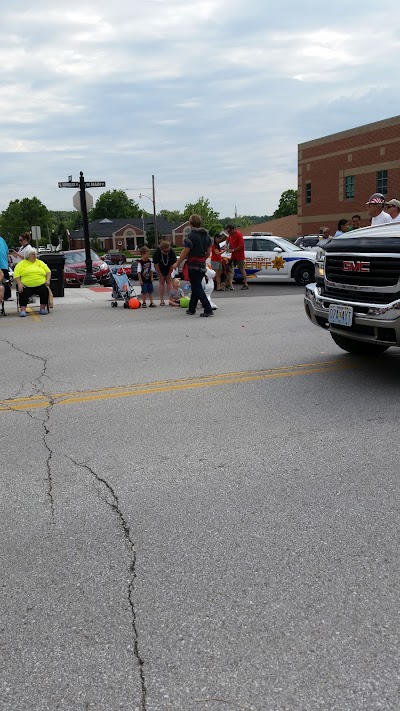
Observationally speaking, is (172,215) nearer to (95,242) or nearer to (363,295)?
(95,242)

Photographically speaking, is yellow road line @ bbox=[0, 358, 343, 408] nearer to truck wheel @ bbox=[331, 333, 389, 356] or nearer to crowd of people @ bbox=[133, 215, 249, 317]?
truck wheel @ bbox=[331, 333, 389, 356]

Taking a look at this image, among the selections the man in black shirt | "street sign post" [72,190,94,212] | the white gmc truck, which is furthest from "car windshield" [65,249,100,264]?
the white gmc truck

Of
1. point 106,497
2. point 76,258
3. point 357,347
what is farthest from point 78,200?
point 106,497

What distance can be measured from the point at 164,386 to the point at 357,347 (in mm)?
2534

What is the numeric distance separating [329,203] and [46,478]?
48199 millimetres

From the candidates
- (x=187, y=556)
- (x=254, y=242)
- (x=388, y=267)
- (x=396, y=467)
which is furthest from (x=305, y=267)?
(x=187, y=556)

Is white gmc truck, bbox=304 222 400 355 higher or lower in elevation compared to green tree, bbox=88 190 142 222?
lower

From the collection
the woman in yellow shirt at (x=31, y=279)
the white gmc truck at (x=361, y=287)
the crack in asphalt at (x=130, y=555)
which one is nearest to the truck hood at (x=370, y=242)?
the white gmc truck at (x=361, y=287)

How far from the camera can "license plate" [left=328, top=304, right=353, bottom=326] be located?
243 inches

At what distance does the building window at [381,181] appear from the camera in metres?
44.0

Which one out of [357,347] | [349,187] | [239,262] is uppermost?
[349,187]

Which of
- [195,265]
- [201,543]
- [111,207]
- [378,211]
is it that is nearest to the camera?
[201,543]

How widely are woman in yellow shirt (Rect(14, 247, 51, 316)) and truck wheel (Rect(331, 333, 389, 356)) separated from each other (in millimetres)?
7215

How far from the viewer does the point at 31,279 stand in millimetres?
12672
